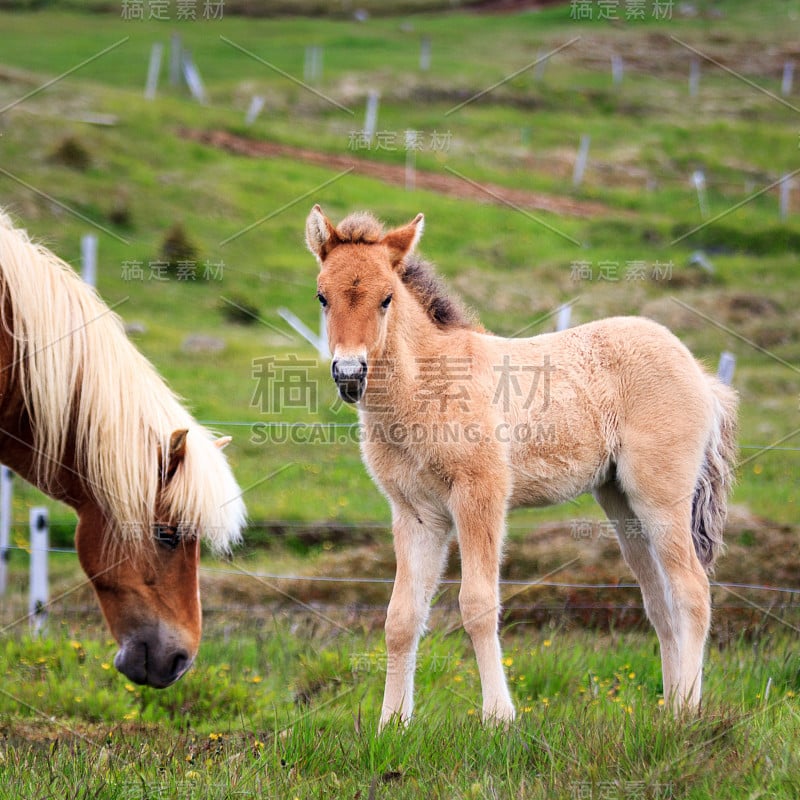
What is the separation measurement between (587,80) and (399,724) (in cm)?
3519

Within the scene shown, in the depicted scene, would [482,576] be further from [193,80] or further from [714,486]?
[193,80]

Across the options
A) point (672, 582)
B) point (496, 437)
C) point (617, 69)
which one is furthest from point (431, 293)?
point (617, 69)

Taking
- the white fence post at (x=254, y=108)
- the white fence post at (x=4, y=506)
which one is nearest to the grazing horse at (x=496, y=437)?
the white fence post at (x=4, y=506)

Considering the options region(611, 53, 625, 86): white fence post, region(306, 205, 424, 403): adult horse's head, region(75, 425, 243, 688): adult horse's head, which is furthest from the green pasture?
region(611, 53, 625, 86): white fence post

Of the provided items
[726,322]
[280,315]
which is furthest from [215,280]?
[726,322]

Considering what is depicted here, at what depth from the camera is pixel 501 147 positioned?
2939 centimetres

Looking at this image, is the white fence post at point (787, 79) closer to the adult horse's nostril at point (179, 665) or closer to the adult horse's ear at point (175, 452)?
the adult horse's ear at point (175, 452)

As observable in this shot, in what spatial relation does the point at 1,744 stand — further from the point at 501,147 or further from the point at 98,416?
the point at 501,147

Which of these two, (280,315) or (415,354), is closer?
(415,354)

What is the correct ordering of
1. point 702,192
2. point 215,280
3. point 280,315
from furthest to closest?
1. point 702,192
2. point 215,280
3. point 280,315

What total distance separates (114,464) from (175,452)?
28cm

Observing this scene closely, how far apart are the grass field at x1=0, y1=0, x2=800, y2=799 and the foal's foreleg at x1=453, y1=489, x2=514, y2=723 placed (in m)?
0.28

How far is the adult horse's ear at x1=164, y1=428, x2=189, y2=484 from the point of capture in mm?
4367

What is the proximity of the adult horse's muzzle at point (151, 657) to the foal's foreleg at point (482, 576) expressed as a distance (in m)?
1.36
